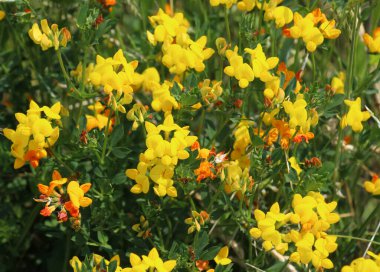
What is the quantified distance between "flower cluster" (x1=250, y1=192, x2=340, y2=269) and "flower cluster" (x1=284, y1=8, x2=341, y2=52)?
51 cm

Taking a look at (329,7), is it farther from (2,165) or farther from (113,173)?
(2,165)

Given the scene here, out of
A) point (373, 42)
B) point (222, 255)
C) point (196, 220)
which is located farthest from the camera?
point (373, 42)

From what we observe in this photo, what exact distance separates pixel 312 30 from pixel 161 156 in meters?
0.65

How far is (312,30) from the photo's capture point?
82.4 inches

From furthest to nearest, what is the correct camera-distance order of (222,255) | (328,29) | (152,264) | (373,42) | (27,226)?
(27,226) < (373,42) < (328,29) < (222,255) < (152,264)

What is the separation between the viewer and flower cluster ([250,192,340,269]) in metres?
1.78

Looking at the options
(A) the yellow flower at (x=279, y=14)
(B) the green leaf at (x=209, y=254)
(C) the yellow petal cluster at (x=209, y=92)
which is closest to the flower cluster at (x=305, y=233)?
(B) the green leaf at (x=209, y=254)

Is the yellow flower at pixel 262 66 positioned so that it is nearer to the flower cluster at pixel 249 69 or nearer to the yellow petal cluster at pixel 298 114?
the flower cluster at pixel 249 69

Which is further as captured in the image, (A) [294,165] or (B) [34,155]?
(A) [294,165]

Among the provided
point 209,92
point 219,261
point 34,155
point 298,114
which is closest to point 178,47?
point 209,92

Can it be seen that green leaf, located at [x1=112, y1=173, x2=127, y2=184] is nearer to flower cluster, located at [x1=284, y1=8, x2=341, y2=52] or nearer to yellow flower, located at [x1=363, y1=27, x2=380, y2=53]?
flower cluster, located at [x1=284, y1=8, x2=341, y2=52]

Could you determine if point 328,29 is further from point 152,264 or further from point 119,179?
point 152,264

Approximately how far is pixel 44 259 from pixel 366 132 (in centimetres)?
125

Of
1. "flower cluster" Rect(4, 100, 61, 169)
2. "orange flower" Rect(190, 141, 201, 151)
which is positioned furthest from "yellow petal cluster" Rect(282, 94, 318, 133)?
"flower cluster" Rect(4, 100, 61, 169)
